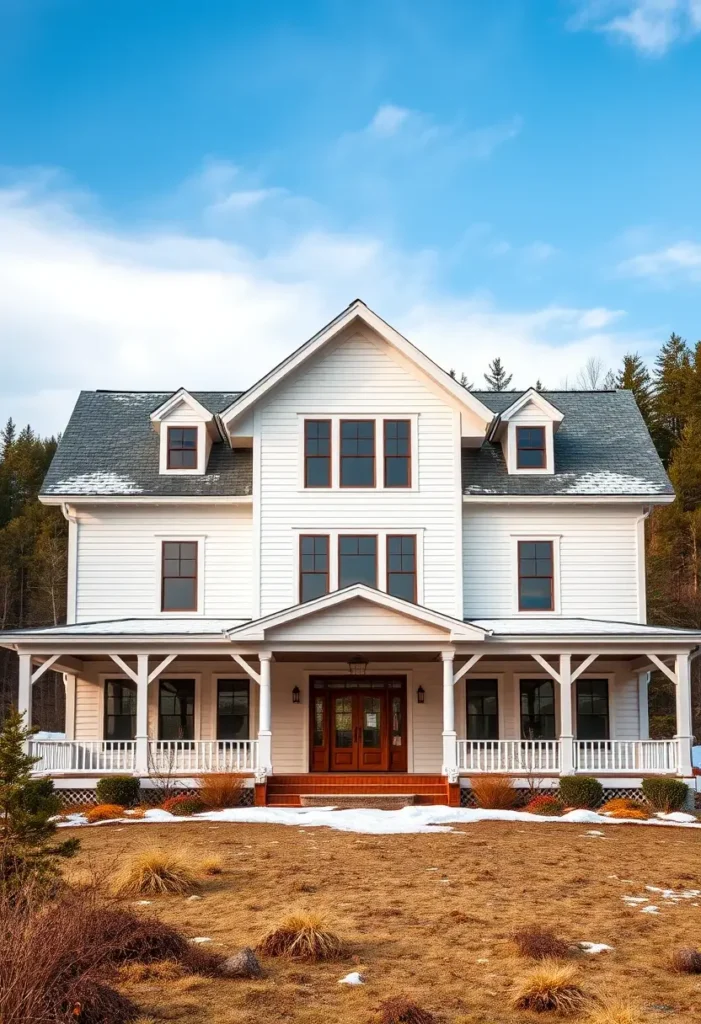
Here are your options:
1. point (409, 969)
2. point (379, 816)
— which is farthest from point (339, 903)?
point (379, 816)

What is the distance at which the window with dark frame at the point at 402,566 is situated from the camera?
1011 inches

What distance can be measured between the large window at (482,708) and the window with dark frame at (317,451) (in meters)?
5.70

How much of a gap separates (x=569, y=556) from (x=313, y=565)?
5.86 m

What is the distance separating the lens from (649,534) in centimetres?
5444

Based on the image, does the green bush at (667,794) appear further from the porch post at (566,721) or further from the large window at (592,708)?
the large window at (592,708)

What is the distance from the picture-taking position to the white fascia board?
83.1ft

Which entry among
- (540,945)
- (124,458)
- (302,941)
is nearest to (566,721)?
(124,458)

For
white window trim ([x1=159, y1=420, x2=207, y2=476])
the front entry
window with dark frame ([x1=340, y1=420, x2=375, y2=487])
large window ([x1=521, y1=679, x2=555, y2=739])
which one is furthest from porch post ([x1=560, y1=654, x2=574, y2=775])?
white window trim ([x1=159, y1=420, x2=207, y2=476])

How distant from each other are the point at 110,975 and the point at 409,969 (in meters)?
2.61

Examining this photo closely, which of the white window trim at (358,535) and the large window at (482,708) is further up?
the white window trim at (358,535)

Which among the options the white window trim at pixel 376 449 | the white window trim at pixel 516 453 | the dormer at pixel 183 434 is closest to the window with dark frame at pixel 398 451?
the white window trim at pixel 376 449

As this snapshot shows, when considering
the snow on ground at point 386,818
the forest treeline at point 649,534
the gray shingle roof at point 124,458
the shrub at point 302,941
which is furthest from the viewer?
the forest treeline at point 649,534

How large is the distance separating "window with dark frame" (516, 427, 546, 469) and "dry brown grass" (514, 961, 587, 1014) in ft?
60.8

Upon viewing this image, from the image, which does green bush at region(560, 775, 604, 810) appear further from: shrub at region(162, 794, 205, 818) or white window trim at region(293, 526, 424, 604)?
shrub at region(162, 794, 205, 818)
